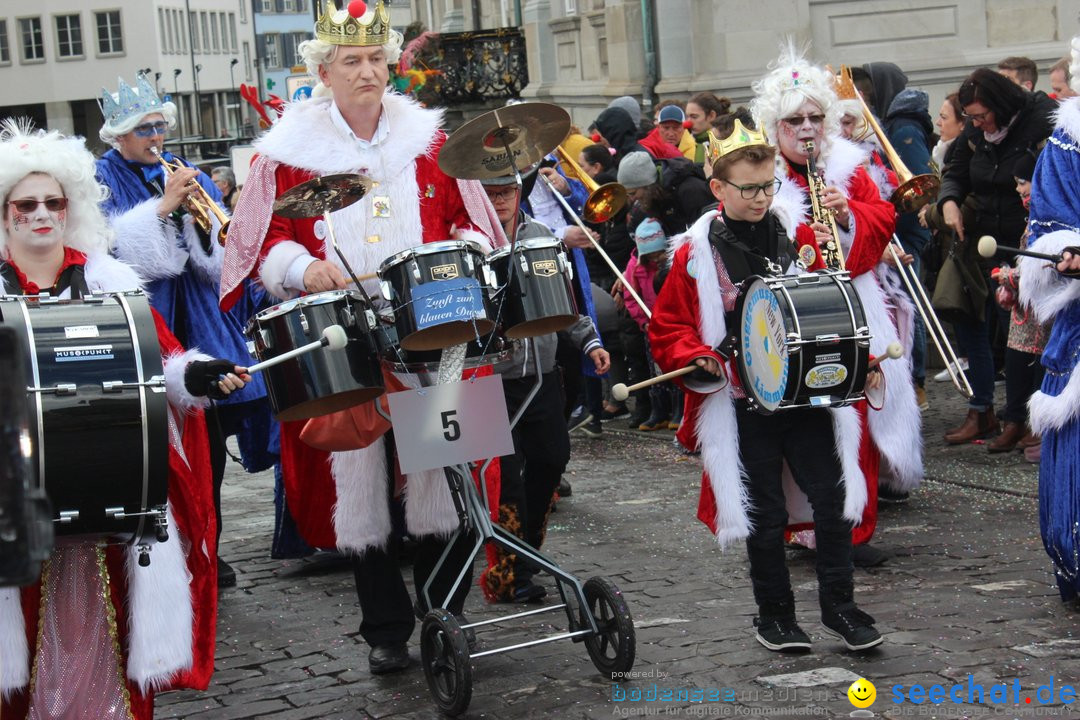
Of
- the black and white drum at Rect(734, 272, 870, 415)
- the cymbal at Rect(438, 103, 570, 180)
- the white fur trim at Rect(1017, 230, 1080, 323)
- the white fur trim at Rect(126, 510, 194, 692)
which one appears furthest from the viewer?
the white fur trim at Rect(1017, 230, 1080, 323)

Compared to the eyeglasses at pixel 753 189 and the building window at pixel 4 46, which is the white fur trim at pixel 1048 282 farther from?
the building window at pixel 4 46

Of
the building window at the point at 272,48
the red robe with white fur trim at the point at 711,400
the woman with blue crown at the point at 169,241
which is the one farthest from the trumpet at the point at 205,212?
the building window at the point at 272,48

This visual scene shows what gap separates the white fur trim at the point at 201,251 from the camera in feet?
23.9

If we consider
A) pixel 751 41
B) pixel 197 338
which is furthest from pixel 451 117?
pixel 197 338

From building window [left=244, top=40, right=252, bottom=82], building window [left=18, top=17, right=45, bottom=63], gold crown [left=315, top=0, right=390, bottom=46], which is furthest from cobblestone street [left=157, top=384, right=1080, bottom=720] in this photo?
building window [left=244, top=40, right=252, bottom=82]

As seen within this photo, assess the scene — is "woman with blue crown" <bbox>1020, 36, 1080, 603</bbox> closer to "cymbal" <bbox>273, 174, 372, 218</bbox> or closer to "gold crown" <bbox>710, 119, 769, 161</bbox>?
"gold crown" <bbox>710, 119, 769, 161</bbox>

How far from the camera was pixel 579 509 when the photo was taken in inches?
339

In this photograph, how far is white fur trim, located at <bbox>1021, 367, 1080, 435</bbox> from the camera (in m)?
5.80

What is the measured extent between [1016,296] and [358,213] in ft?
10.1

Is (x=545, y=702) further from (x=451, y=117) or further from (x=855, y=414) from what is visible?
(x=451, y=117)

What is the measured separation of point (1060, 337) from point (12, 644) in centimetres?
383

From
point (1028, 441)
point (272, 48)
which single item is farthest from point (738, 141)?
point (272, 48)

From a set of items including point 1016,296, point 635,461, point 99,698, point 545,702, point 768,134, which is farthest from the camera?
point 635,461

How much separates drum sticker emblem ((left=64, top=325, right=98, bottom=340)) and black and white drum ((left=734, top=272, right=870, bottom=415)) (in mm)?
2203
